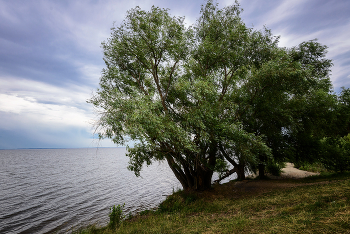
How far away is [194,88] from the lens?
13391 millimetres

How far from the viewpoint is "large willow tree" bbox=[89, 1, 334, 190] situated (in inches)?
476

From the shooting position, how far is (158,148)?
13.3 metres

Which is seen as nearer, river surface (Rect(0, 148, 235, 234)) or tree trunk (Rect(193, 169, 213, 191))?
river surface (Rect(0, 148, 235, 234))

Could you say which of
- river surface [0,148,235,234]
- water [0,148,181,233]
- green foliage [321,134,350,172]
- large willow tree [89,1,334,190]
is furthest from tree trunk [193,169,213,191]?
green foliage [321,134,350,172]

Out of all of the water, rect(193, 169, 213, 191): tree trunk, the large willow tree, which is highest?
the large willow tree

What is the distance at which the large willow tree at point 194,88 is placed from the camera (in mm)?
12094

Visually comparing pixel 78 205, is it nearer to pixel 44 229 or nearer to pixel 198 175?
pixel 44 229

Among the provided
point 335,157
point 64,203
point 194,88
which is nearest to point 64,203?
point 64,203

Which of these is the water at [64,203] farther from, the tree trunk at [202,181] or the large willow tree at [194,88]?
the large willow tree at [194,88]

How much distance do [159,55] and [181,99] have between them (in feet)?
13.4

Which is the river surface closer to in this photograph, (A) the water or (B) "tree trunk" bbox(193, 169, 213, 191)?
(A) the water

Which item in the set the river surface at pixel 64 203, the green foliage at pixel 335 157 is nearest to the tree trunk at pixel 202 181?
the river surface at pixel 64 203

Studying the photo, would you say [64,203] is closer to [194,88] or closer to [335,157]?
[194,88]

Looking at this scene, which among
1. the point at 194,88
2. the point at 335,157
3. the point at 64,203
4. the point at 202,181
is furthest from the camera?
the point at 64,203
